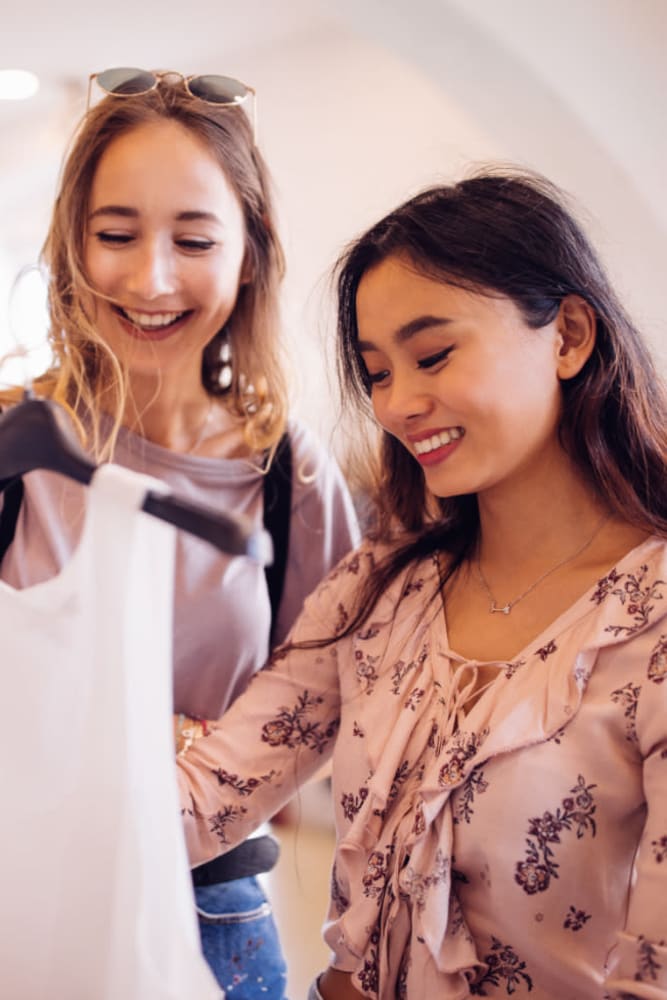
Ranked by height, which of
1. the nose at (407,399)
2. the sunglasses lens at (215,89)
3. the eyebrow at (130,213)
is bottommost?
the nose at (407,399)

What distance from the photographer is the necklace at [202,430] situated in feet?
5.01

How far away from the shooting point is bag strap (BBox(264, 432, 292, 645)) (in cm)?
151

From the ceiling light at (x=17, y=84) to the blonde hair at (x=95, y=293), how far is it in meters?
1.68

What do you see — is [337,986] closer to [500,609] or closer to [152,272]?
[500,609]

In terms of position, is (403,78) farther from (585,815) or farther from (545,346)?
(585,815)

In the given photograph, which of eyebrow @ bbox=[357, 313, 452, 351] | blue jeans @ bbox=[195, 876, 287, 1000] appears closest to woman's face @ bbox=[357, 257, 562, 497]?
eyebrow @ bbox=[357, 313, 452, 351]

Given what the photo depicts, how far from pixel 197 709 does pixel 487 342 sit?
66 centimetres

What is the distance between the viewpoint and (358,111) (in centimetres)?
359

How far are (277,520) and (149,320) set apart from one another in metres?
0.34

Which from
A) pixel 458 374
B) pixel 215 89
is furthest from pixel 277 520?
pixel 215 89

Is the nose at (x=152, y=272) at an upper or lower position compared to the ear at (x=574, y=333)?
upper

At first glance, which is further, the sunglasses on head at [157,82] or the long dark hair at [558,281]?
the sunglasses on head at [157,82]

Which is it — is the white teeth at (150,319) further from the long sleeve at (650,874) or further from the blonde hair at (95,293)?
the long sleeve at (650,874)

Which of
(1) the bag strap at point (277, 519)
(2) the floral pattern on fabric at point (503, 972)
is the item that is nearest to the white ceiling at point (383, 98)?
(1) the bag strap at point (277, 519)
